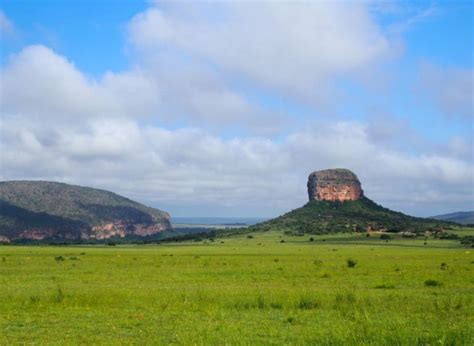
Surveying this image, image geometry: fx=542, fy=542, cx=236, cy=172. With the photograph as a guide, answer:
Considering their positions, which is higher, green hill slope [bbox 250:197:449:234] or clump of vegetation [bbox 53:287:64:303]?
green hill slope [bbox 250:197:449:234]

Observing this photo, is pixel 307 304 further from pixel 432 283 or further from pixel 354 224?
pixel 354 224

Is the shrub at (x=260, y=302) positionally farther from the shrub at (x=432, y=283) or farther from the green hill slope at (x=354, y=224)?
the green hill slope at (x=354, y=224)

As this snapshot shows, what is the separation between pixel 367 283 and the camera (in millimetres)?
34312

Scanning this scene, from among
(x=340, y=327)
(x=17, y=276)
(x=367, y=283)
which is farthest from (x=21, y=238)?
(x=340, y=327)

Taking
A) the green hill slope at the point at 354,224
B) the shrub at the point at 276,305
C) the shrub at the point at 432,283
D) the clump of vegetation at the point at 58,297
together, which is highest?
the green hill slope at the point at 354,224

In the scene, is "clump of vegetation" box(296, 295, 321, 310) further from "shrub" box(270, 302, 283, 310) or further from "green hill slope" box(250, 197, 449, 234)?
"green hill slope" box(250, 197, 449, 234)

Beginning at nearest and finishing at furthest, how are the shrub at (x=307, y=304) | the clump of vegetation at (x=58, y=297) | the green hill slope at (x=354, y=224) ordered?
the shrub at (x=307, y=304)
the clump of vegetation at (x=58, y=297)
the green hill slope at (x=354, y=224)

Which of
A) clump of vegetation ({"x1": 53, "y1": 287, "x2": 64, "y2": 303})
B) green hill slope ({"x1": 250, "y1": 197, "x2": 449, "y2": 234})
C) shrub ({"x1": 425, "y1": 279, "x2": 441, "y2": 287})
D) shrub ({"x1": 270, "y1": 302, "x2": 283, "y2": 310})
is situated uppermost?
green hill slope ({"x1": 250, "y1": 197, "x2": 449, "y2": 234})

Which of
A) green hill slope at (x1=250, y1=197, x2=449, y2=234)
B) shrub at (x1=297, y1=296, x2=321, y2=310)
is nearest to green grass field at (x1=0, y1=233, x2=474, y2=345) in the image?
shrub at (x1=297, y1=296, x2=321, y2=310)

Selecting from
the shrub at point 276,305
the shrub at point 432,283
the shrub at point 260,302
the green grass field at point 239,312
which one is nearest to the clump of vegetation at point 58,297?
the green grass field at point 239,312

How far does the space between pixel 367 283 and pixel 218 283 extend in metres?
9.52

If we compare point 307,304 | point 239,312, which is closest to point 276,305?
point 307,304

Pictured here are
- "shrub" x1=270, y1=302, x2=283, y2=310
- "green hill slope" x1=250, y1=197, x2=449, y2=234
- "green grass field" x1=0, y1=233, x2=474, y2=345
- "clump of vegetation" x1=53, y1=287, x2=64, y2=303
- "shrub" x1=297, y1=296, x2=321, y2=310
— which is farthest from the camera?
"green hill slope" x1=250, y1=197, x2=449, y2=234

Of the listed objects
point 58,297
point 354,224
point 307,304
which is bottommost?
point 307,304
